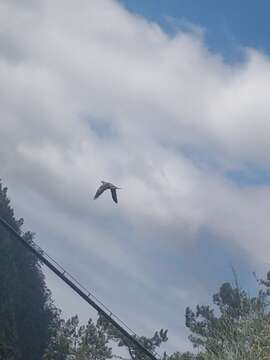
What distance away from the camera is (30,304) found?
49.7 meters

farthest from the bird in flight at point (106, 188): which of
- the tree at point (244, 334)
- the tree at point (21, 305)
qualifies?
the tree at point (21, 305)

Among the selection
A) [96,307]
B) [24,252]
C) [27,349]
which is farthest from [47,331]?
[96,307]

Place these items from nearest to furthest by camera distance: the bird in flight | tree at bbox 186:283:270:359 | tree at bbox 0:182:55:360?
1. the bird in flight
2. tree at bbox 186:283:270:359
3. tree at bbox 0:182:55:360

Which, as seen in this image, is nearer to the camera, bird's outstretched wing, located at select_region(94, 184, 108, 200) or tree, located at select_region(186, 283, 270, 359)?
bird's outstretched wing, located at select_region(94, 184, 108, 200)

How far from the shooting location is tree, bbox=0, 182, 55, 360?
154ft

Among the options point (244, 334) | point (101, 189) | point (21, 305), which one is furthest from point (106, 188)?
point (21, 305)

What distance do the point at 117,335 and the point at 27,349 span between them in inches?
451

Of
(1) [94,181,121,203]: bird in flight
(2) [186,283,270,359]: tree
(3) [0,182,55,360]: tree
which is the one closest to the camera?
(1) [94,181,121,203]: bird in flight

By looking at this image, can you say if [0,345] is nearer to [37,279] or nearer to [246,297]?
[37,279]

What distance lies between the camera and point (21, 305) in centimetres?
4912

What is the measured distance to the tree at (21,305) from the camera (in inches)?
1852

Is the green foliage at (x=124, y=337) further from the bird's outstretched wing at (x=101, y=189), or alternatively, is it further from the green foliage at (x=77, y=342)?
the bird's outstretched wing at (x=101, y=189)

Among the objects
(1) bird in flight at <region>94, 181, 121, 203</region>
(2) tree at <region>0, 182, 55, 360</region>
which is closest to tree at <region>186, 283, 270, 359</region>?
(1) bird in flight at <region>94, 181, 121, 203</region>

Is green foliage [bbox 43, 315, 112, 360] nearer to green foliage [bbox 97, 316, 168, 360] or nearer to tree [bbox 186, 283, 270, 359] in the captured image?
green foliage [bbox 97, 316, 168, 360]
